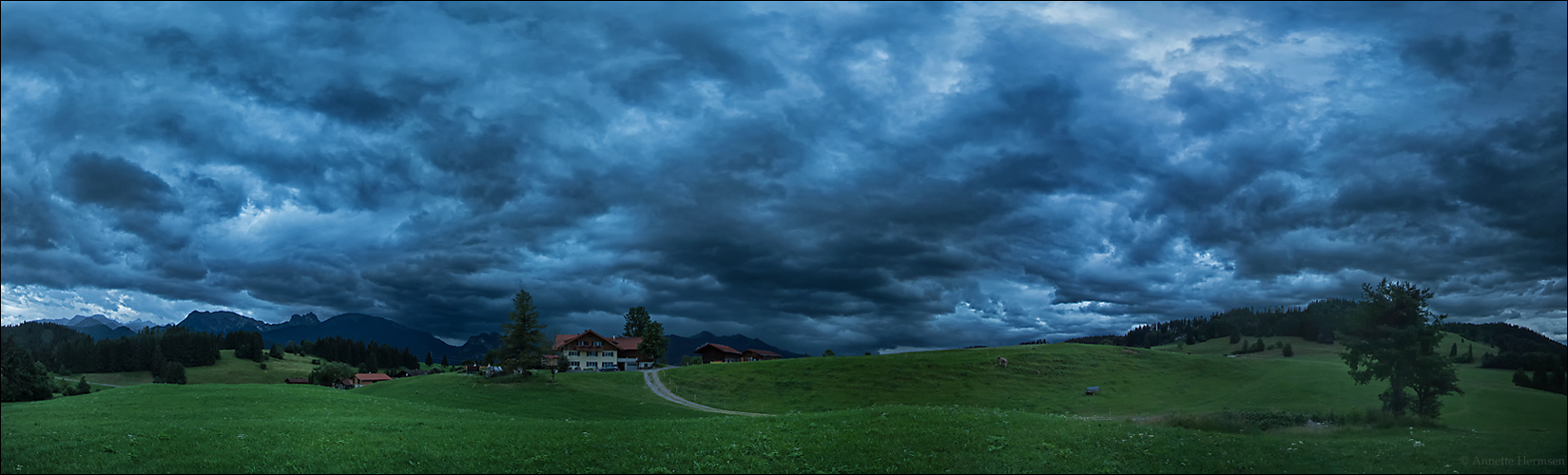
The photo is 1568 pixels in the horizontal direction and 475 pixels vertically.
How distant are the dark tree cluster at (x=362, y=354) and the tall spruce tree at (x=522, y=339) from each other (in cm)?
13145

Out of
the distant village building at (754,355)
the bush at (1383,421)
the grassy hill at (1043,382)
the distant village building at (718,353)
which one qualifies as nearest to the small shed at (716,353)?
the distant village building at (718,353)

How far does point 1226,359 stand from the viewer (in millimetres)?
85625

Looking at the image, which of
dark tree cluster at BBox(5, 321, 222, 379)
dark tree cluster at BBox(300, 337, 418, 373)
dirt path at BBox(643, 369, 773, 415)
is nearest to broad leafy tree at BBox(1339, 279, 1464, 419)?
dirt path at BBox(643, 369, 773, 415)

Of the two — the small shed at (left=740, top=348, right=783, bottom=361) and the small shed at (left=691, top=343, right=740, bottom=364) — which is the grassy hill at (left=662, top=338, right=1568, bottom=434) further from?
the small shed at (left=740, top=348, right=783, bottom=361)

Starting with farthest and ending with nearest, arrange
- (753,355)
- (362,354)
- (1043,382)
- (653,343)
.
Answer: (362,354)
(753,355)
(653,343)
(1043,382)

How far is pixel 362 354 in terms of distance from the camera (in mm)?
189000

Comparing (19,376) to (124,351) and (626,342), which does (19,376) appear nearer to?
(626,342)

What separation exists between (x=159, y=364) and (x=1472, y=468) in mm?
196158

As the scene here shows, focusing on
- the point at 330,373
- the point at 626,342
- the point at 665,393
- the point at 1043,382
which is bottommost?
the point at 330,373

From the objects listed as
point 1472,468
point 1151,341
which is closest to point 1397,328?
point 1472,468

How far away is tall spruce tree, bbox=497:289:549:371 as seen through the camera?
7825cm

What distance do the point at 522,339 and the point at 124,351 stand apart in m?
133

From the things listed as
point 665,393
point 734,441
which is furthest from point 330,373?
point 734,441

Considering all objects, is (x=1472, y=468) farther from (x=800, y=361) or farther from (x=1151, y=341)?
(x=1151, y=341)
